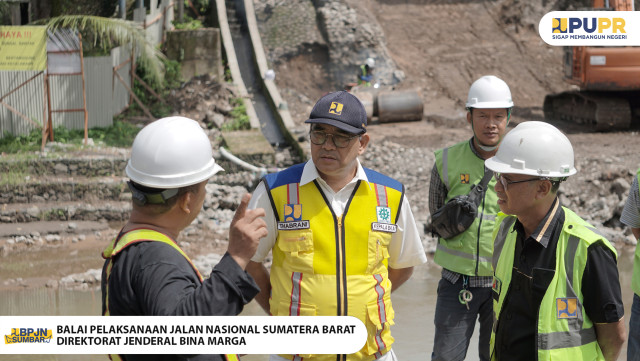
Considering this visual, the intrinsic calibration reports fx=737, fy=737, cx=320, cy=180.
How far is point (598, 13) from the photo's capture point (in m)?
13.1

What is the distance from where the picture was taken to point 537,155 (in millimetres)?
3229

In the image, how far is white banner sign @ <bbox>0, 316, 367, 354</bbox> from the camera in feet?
8.17

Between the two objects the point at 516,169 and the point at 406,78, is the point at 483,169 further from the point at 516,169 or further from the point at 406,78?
the point at 406,78

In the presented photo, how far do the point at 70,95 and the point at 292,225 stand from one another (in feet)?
39.8

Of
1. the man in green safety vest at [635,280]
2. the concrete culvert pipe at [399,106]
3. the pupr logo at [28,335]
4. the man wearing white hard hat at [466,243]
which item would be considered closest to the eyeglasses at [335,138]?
the man wearing white hard hat at [466,243]

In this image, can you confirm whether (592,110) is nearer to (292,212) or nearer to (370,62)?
(370,62)

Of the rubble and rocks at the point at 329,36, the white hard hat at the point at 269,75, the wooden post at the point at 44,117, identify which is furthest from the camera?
the rubble and rocks at the point at 329,36

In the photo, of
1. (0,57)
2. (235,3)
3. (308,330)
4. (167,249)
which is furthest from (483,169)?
(235,3)

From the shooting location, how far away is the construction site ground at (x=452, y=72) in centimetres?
1507

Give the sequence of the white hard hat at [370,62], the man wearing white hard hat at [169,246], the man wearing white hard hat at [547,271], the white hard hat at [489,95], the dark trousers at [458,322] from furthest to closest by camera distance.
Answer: the white hard hat at [370,62], the white hard hat at [489,95], the dark trousers at [458,322], the man wearing white hard hat at [547,271], the man wearing white hard hat at [169,246]

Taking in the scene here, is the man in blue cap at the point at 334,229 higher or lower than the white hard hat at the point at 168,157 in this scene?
lower

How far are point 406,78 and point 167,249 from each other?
20392 mm

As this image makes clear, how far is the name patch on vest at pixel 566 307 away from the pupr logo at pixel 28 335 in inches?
Result: 82.7

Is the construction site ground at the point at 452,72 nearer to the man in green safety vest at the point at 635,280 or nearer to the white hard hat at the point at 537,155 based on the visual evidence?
the man in green safety vest at the point at 635,280
